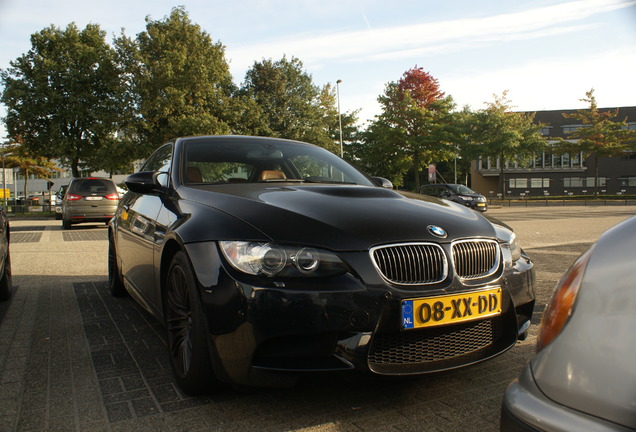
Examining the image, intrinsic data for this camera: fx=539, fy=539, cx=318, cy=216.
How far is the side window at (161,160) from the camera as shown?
4160 mm

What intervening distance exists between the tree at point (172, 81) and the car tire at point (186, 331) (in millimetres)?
27291

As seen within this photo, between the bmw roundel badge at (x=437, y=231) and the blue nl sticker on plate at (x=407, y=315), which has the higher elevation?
Result: the bmw roundel badge at (x=437, y=231)

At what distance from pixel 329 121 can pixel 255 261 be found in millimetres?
42340

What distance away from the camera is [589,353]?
1.21 meters

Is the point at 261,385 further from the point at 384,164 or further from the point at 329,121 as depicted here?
the point at 329,121

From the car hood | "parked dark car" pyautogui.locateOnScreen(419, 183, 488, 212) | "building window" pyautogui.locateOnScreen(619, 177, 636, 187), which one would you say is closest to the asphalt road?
the car hood

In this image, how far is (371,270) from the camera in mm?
2426

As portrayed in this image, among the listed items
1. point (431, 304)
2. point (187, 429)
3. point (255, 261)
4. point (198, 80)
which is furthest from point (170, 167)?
point (198, 80)

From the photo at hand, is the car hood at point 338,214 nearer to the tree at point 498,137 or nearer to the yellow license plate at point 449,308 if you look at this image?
the yellow license plate at point 449,308

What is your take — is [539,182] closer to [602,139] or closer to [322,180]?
[602,139]

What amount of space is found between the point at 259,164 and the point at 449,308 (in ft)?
6.89

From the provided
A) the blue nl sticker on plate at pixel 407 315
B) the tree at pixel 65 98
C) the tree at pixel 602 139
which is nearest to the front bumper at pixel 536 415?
the blue nl sticker on plate at pixel 407 315

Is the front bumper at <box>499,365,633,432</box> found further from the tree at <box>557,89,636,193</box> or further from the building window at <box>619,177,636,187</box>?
the building window at <box>619,177,636,187</box>

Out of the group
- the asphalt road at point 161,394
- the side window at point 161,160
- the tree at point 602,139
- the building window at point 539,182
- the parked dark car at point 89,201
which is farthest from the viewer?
the building window at point 539,182
